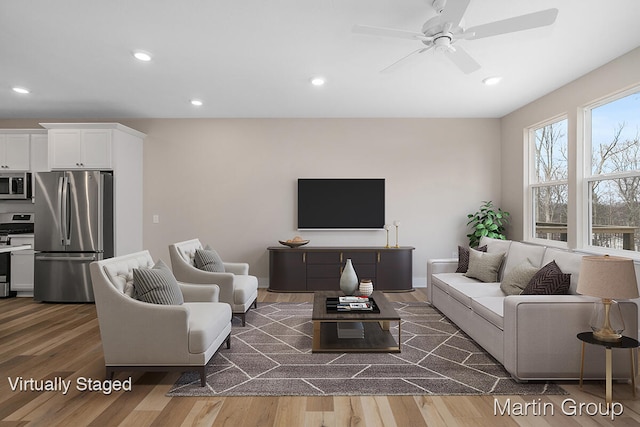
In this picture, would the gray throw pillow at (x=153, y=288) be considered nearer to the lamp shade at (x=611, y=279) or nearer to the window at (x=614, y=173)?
the lamp shade at (x=611, y=279)

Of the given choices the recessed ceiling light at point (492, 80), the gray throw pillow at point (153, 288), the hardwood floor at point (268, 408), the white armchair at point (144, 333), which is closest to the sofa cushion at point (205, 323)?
the white armchair at point (144, 333)

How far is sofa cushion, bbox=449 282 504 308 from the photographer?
3.40 meters

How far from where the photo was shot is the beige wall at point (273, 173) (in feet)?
18.9

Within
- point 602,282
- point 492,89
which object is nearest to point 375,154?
point 492,89

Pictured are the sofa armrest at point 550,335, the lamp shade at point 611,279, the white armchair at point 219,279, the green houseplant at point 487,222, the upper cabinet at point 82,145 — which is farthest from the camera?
the green houseplant at point 487,222

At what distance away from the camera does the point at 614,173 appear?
373 cm

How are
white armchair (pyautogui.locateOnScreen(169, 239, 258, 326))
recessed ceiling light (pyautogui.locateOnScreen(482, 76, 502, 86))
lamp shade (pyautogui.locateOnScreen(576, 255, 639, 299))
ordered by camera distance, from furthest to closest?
1. recessed ceiling light (pyautogui.locateOnScreen(482, 76, 502, 86))
2. white armchair (pyautogui.locateOnScreen(169, 239, 258, 326))
3. lamp shade (pyautogui.locateOnScreen(576, 255, 639, 299))

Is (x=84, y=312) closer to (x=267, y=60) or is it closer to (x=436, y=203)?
(x=267, y=60)

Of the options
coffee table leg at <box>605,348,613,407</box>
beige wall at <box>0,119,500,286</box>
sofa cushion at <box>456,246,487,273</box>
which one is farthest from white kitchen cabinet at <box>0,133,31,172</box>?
coffee table leg at <box>605,348,613,407</box>

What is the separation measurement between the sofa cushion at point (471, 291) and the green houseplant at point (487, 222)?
171 centimetres

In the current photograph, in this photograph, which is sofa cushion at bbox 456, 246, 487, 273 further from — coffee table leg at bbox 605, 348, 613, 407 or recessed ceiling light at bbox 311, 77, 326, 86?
recessed ceiling light at bbox 311, 77, 326, 86

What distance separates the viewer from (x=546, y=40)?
10.4 ft

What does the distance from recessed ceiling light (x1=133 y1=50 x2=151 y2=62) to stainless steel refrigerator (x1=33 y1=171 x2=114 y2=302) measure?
6.72ft

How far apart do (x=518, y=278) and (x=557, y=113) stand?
2.36m
